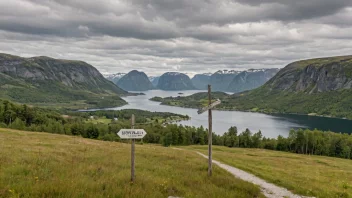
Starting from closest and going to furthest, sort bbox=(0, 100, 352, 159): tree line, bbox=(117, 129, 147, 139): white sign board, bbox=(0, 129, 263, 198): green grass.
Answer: bbox=(0, 129, 263, 198): green grass < bbox=(117, 129, 147, 139): white sign board < bbox=(0, 100, 352, 159): tree line

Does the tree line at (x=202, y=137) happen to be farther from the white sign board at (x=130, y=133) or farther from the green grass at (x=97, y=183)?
the white sign board at (x=130, y=133)

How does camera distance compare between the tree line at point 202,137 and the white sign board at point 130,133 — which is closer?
the white sign board at point 130,133

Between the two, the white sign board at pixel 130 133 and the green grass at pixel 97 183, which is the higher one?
the white sign board at pixel 130 133

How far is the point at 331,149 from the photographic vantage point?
119m

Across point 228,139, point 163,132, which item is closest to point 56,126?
point 163,132

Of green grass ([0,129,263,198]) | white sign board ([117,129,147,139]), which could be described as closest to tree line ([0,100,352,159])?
green grass ([0,129,263,198])

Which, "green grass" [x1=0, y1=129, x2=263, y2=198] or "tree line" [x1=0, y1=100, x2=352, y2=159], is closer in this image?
"green grass" [x1=0, y1=129, x2=263, y2=198]

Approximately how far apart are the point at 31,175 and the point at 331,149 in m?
128

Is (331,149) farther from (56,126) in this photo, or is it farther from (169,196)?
(169,196)

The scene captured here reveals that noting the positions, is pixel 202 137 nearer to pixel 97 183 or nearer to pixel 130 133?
pixel 130 133

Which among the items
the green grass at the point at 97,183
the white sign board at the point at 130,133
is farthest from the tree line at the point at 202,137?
the white sign board at the point at 130,133

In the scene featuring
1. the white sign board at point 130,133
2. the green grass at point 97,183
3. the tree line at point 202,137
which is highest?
the white sign board at point 130,133

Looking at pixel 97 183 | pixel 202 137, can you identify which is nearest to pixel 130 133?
pixel 97 183

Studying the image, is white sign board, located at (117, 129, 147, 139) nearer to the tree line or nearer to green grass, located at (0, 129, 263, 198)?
green grass, located at (0, 129, 263, 198)
